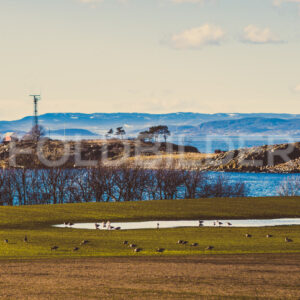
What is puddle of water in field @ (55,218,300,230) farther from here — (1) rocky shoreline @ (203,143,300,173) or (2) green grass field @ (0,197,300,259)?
(1) rocky shoreline @ (203,143,300,173)

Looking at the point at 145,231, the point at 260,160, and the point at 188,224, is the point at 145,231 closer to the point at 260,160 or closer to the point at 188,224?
the point at 188,224

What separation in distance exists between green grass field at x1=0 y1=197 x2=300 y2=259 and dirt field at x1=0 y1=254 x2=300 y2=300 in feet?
5.19

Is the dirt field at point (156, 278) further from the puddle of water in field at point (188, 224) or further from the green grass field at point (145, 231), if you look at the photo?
the puddle of water in field at point (188, 224)

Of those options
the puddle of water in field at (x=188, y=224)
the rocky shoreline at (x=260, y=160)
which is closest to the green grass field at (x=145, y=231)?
the puddle of water in field at (x=188, y=224)

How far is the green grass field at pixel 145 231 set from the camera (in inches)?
830

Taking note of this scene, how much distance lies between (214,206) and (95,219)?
24.7 feet

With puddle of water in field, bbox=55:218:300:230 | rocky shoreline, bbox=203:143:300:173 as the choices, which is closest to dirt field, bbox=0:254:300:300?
puddle of water in field, bbox=55:218:300:230

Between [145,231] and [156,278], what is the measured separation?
10.3 metres

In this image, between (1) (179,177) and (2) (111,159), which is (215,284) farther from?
(2) (111,159)

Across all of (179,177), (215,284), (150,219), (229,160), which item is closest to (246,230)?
(150,219)

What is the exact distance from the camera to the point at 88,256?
2008 centimetres

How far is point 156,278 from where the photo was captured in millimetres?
16141

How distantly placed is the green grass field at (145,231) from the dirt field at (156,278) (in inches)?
62.3

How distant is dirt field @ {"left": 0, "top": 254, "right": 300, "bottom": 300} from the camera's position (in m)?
14.6
